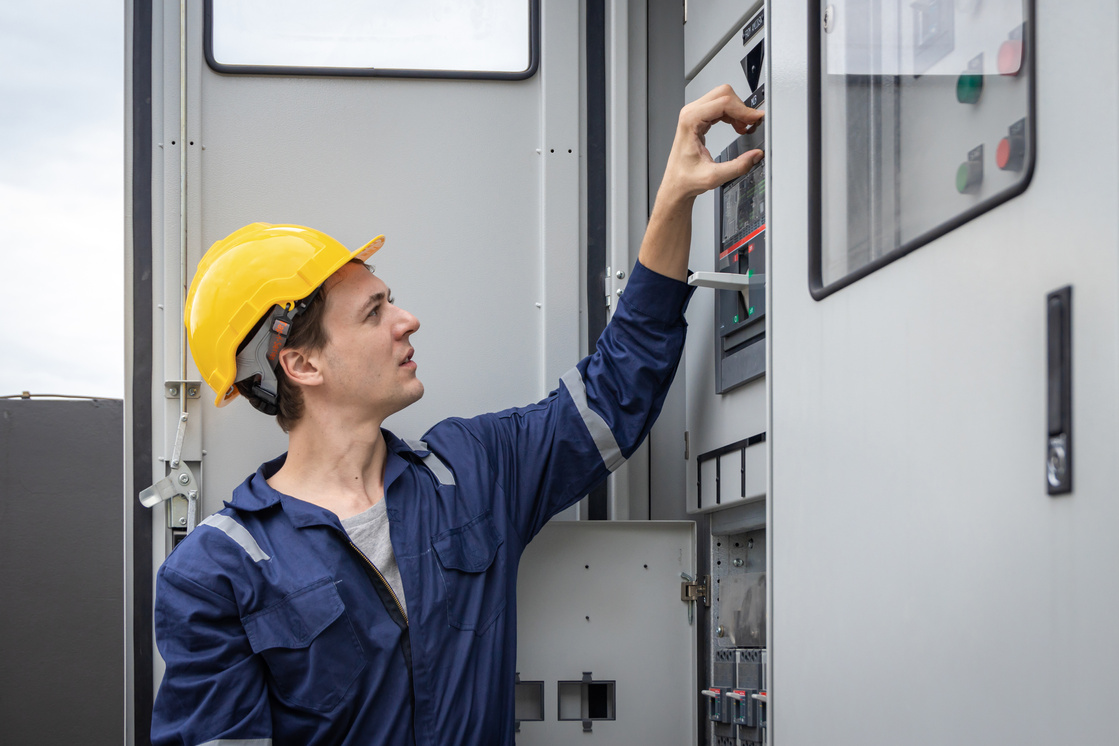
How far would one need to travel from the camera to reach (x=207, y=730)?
1674mm

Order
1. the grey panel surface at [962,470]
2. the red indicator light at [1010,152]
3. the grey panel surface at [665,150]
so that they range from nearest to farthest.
Result: the grey panel surface at [962,470], the red indicator light at [1010,152], the grey panel surface at [665,150]

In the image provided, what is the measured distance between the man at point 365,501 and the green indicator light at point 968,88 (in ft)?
2.42

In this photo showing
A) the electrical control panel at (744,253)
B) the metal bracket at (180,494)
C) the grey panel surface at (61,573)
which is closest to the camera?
the electrical control panel at (744,253)

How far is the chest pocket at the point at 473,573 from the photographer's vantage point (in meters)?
1.84

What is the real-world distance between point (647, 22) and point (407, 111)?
59 cm

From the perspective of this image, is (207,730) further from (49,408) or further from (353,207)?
(49,408)

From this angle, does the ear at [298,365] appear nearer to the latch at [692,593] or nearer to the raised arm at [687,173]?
the raised arm at [687,173]

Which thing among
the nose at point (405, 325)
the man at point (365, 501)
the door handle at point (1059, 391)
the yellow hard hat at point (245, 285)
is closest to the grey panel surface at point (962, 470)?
the door handle at point (1059, 391)

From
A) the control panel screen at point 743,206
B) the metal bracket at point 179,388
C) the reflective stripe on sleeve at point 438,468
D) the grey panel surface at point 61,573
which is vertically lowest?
the grey panel surface at point 61,573

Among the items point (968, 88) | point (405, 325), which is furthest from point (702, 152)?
point (968, 88)

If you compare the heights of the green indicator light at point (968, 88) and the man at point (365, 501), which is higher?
the green indicator light at point (968, 88)

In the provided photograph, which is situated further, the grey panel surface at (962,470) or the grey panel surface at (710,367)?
the grey panel surface at (710,367)

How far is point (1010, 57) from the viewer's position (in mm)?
862

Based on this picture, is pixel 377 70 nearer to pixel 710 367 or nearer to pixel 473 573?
pixel 710 367
